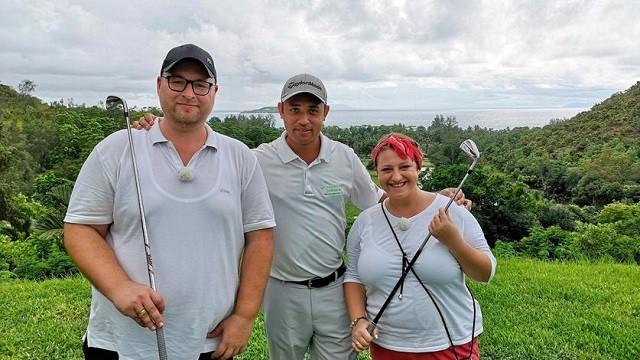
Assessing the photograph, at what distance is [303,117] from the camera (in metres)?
3.07

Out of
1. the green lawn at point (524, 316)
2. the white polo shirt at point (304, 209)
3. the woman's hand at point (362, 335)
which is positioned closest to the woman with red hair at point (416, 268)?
the woman's hand at point (362, 335)

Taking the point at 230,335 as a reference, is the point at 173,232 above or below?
above

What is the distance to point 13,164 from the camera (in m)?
31.9

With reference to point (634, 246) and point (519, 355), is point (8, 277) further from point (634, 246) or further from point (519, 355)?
point (634, 246)

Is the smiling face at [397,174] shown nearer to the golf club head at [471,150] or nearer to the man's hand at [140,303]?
the golf club head at [471,150]

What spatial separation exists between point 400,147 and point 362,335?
0.92m

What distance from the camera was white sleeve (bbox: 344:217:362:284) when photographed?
113 inches

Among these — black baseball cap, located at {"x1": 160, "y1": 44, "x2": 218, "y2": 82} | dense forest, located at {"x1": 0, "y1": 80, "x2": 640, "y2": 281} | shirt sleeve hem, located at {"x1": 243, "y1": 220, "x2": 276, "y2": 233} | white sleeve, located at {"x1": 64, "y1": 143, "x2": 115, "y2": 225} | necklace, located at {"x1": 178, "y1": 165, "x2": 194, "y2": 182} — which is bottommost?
dense forest, located at {"x1": 0, "y1": 80, "x2": 640, "y2": 281}

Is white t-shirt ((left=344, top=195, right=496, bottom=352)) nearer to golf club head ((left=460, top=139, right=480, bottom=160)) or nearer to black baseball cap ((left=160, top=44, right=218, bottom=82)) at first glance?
golf club head ((left=460, top=139, right=480, bottom=160))

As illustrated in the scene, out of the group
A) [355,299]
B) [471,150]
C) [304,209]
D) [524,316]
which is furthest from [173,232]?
[524,316]

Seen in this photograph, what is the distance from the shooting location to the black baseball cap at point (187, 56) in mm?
2270

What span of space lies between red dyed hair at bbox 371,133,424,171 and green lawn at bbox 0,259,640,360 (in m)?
2.84

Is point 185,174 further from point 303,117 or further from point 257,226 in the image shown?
point 303,117

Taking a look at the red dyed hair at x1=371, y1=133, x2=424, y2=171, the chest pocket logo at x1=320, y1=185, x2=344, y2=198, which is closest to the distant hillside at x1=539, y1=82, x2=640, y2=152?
the chest pocket logo at x1=320, y1=185, x2=344, y2=198
